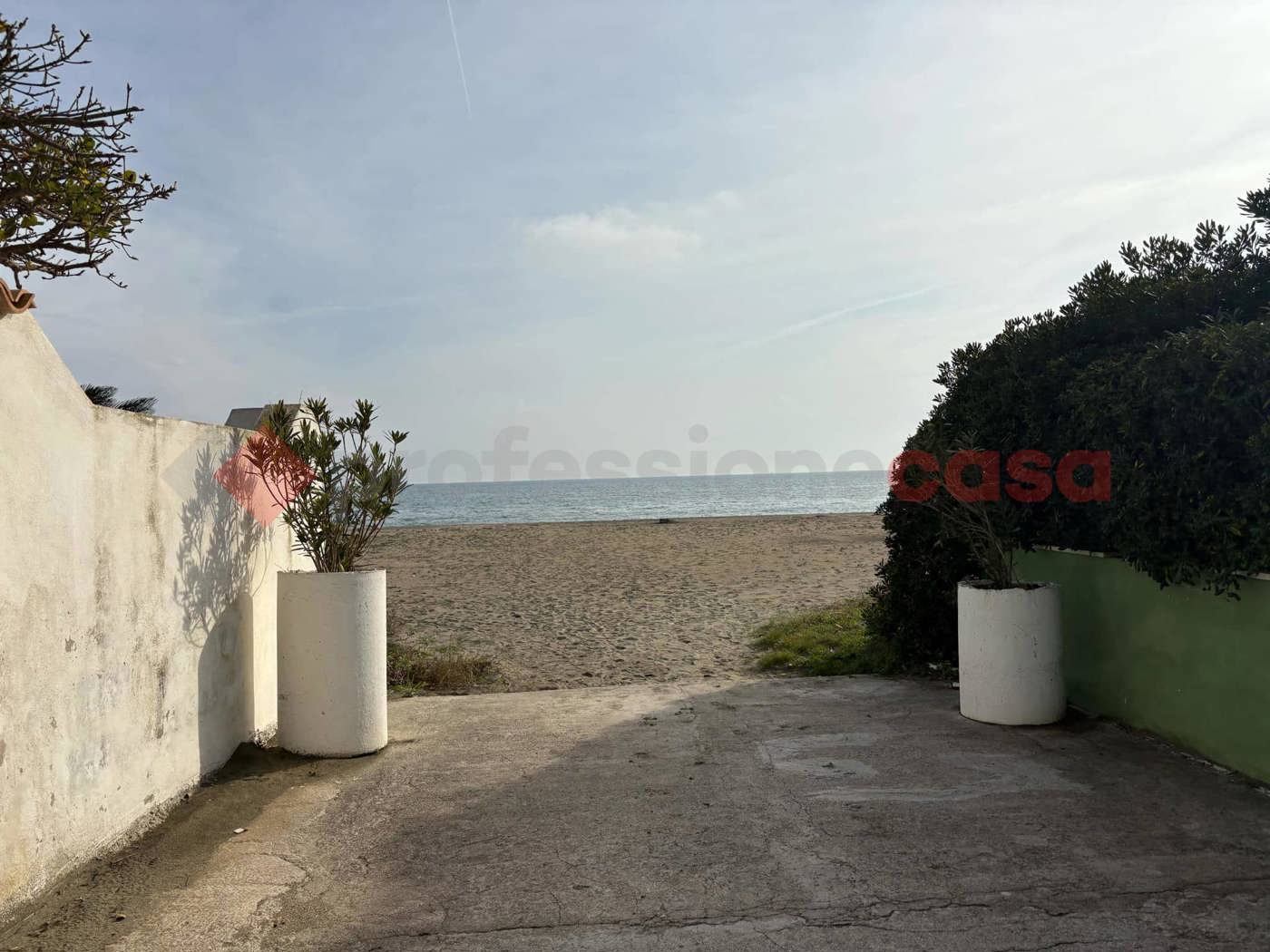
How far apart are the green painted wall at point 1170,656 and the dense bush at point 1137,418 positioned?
0.22 metres

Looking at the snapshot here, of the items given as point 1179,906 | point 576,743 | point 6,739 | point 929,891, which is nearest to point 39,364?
point 6,739

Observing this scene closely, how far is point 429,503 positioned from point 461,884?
85211 millimetres

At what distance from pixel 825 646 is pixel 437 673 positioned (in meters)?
3.70

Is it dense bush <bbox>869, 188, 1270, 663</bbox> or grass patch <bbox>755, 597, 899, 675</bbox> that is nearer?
dense bush <bbox>869, 188, 1270, 663</bbox>

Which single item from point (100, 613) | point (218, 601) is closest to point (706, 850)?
point (100, 613)

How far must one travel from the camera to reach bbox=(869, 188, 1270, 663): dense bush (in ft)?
14.2

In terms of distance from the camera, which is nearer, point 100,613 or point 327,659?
point 100,613

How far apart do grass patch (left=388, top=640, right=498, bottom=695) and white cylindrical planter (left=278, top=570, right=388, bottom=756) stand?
7.29ft

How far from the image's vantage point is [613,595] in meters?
13.9

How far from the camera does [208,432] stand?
15.5ft

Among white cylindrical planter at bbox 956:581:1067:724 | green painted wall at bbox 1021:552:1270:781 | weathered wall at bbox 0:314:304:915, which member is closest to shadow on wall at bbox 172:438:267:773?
weathered wall at bbox 0:314:304:915

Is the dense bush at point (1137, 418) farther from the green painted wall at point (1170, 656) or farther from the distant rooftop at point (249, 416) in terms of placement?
the distant rooftop at point (249, 416)

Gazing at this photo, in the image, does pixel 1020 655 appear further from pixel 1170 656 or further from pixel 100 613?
pixel 100 613

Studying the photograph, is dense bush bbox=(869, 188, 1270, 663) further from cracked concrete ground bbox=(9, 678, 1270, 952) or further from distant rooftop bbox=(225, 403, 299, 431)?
distant rooftop bbox=(225, 403, 299, 431)
